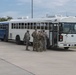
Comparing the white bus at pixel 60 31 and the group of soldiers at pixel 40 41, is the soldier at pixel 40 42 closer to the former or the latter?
the group of soldiers at pixel 40 41

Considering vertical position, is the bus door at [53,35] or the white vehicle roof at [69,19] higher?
the white vehicle roof at [69,19]

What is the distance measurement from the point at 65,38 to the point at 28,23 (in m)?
7.71

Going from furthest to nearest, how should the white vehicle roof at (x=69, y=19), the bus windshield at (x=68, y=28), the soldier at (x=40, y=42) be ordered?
the white vehicle roof at (x=69, y=19) → the bus windshield at (x=68, y=28) → the soldier at (x=40, y=42)

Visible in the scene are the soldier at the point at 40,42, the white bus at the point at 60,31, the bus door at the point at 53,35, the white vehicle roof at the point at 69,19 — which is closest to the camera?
the soldier at the point at 40,42

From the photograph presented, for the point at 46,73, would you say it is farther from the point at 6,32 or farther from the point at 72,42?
the point at 6,32

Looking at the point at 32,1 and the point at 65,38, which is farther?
the point at 32,1

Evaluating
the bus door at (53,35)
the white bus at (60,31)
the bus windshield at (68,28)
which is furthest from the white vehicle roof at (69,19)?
the bus door at (53,35)

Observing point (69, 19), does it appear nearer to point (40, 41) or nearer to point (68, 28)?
point (68, 28)

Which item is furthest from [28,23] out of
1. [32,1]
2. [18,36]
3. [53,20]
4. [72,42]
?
[32,1]

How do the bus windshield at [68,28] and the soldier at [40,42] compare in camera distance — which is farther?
the bus windshield at [68,28]

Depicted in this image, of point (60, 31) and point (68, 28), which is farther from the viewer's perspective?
point (68, 28)

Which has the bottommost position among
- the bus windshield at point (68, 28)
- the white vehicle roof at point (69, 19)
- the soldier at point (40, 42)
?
the soldier at point (40, 42)

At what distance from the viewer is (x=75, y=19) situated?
24188mm

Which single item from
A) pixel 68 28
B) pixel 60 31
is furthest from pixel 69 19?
pixel 60 31
